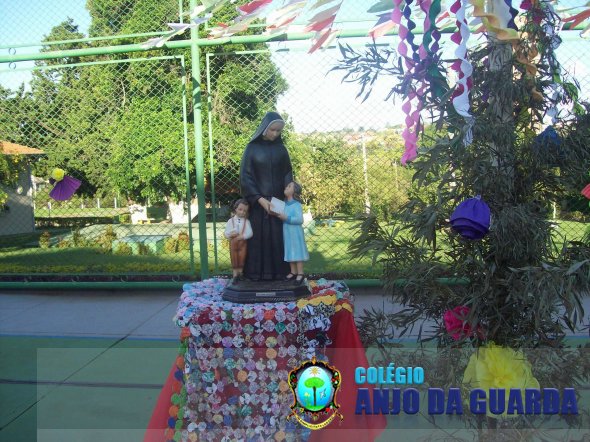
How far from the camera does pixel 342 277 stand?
20.2ft

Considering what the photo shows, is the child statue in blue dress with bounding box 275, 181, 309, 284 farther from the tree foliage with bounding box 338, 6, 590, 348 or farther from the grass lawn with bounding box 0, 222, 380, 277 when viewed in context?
the grass lawn with bounding box 0, 222, 380, 277

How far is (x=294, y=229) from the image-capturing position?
271 centimetres

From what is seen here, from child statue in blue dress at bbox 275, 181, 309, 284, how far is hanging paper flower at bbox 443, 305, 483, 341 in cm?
77

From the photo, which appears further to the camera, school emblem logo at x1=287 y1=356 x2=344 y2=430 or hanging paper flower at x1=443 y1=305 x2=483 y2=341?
school emblem logo at x1=287 y1=356 x2=344 y2=430

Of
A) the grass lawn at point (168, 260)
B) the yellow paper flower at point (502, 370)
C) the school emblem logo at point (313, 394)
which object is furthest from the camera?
the grass lawn at point (168, 260)

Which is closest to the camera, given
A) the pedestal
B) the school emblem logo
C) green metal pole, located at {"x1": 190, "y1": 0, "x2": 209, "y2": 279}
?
the school emblem logo

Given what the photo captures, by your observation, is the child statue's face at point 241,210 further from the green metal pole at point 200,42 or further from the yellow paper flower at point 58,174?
the green metal pole at point 200,42

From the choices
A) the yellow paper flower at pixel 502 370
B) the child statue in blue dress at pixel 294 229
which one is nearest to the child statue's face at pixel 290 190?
the child statue in blue dress at pixel 294 229

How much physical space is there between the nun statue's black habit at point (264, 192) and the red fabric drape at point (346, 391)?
428 mm

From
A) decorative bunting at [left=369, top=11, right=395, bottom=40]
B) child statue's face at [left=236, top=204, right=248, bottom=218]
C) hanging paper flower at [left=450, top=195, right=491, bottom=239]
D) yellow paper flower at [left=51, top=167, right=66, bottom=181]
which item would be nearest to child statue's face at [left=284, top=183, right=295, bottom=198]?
child statue's face at [left=236, top=204, right=248, bottom=218]

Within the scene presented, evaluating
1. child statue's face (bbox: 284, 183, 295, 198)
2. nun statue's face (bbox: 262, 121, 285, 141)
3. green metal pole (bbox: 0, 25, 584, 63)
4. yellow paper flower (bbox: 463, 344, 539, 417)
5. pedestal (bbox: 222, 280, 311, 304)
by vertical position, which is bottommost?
yellow paper flower (bbox: 463, 344, 539, 417)

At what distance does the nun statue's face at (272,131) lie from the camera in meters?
2.70

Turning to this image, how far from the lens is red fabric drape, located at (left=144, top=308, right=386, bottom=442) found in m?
2.54

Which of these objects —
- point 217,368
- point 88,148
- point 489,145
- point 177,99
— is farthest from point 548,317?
point 177,99
